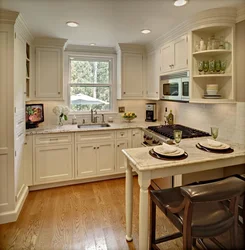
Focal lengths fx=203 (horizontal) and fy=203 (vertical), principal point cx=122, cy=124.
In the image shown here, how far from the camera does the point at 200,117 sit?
2.98m

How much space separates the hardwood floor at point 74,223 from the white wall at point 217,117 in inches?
46.1

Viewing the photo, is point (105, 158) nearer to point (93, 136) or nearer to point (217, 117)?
point (93, 136)

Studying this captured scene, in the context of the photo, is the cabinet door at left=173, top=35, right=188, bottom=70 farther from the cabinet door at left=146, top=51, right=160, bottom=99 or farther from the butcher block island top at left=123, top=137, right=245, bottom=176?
the butcher block island top at left=123, top=137, right=245, bottom=176

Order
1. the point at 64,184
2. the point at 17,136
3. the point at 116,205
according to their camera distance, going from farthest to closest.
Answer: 1. the point at 64,184
2. the point at 116,205
3. the point at 17,136

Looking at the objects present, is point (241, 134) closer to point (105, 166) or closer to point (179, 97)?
point (179, 97)

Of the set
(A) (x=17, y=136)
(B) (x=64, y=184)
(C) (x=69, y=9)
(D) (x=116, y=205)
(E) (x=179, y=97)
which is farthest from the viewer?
(B) (x=64, y=184)

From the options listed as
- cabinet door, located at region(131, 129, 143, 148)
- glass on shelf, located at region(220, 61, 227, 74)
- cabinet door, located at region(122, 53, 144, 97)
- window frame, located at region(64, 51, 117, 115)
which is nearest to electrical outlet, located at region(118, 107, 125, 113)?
window frame, located at region(64, 51, 117, 115)

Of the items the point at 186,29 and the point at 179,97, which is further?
the point at 179,97

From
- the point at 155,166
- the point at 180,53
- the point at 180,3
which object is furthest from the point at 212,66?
the point at 155,166

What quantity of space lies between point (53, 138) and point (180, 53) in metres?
2.23

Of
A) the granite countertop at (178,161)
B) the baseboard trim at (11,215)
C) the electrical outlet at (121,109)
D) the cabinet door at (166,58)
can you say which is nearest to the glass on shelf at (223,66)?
the cabinet door at (166,58)

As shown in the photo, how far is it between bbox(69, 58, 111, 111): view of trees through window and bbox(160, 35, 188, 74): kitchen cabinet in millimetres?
1264

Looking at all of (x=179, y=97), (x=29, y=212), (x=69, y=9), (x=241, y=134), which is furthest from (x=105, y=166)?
(x=69, y=9)

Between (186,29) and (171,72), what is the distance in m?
0.62
